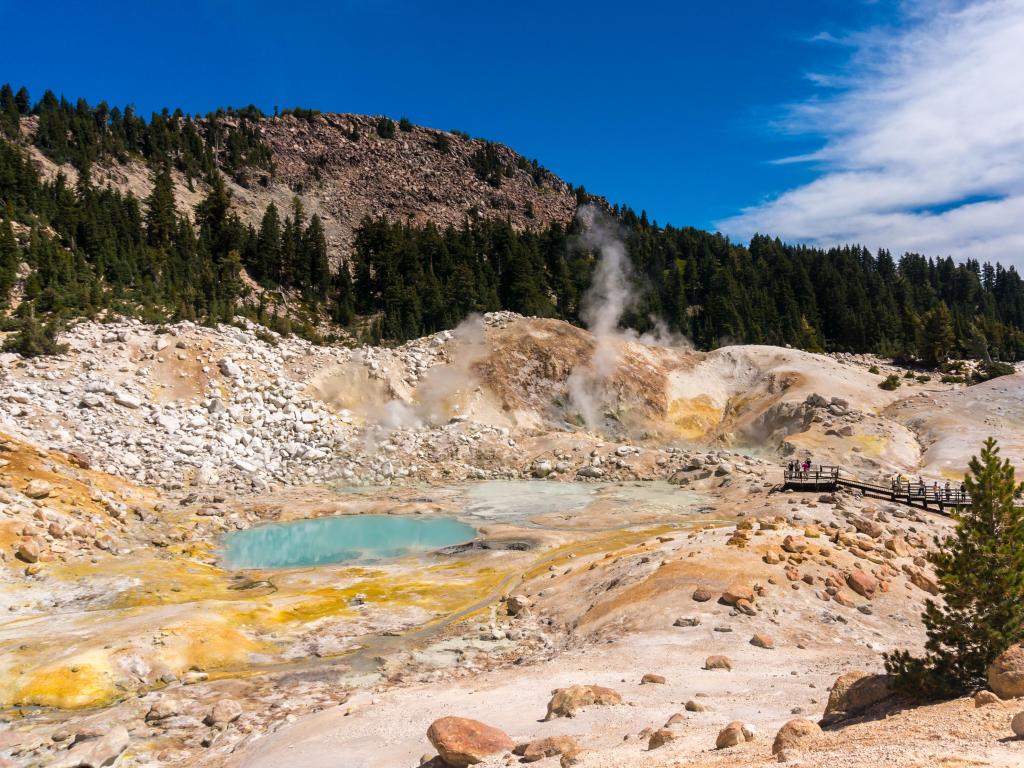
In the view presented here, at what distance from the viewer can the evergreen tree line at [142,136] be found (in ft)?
301

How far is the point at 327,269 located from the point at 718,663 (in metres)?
80.5

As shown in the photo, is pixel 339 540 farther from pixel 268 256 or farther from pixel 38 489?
pixel 268 256

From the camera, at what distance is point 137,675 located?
15.2 metres

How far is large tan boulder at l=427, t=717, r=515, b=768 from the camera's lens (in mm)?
9531

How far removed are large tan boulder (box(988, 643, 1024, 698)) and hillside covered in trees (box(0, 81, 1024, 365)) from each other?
5314 centimetres

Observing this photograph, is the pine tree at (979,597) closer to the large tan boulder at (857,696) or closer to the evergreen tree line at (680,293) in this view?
the large tan boulder at (857,696)

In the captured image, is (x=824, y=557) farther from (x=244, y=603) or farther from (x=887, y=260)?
(x=887, y=260)

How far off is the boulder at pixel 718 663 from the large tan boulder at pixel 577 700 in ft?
10.6

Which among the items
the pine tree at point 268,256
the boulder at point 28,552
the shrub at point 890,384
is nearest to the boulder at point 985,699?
the boulder at point 28,552

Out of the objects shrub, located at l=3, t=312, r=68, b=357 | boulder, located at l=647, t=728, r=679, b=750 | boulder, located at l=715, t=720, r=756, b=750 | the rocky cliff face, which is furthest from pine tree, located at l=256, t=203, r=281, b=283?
boulder, located at l=715, t=720, r=756, b=750

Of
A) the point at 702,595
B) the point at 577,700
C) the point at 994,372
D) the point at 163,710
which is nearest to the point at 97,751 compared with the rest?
the point at 163,710

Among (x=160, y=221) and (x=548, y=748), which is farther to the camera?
(x=160, y=221)

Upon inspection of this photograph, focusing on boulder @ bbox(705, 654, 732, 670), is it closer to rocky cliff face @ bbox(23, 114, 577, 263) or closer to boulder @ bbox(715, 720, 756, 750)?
boulder @ bbox(715, 720, 756, 750)

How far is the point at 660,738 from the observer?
29.3 ft
